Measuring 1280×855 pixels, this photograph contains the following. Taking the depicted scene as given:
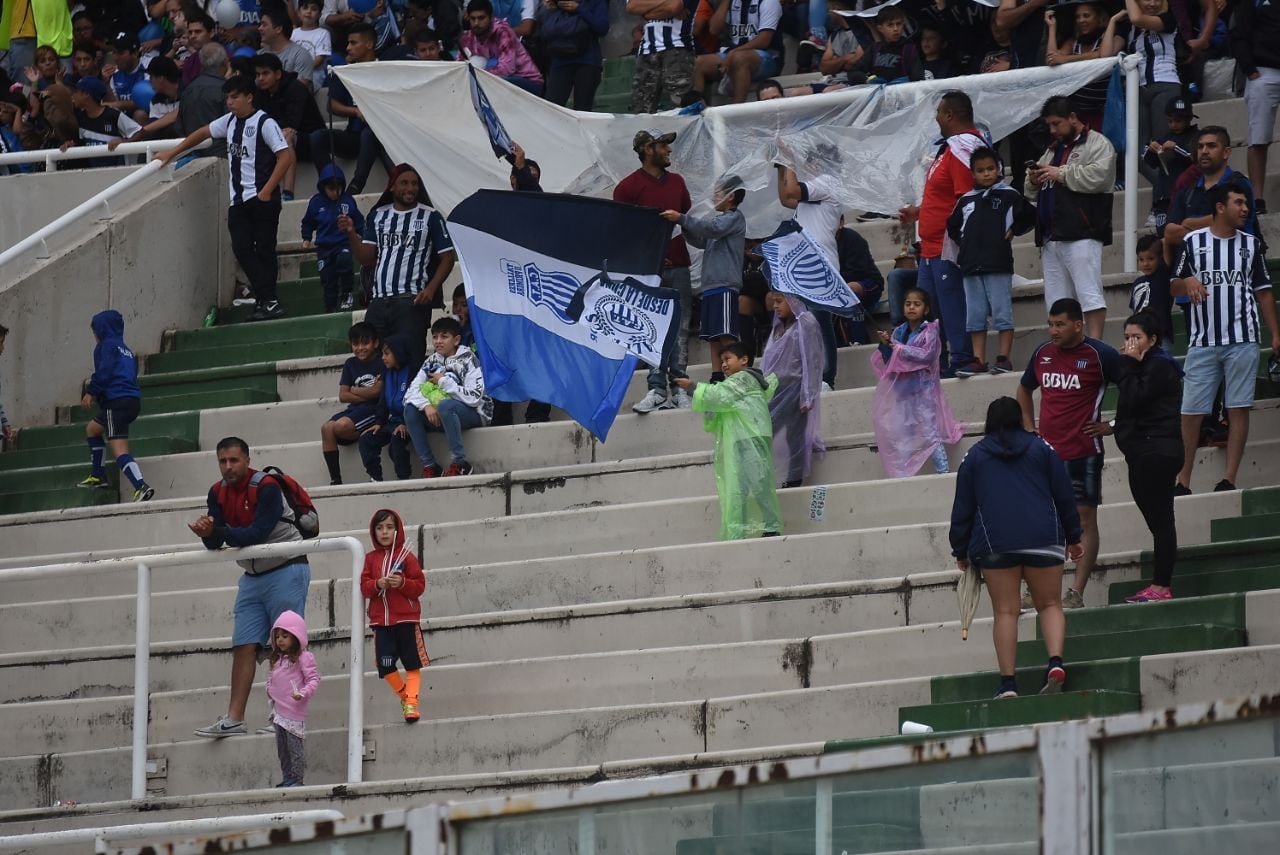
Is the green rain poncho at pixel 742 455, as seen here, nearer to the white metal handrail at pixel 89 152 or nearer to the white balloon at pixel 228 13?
the white metal handrail at pixel 89 152

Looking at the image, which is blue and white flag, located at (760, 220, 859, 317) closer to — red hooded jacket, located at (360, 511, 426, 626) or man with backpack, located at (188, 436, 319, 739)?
red hooded jacket, located at (360, 511, 426, 626)

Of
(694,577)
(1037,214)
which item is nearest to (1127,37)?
(1037,214)

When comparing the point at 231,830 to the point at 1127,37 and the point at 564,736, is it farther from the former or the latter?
the point at 1127,37

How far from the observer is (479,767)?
38.5 ft

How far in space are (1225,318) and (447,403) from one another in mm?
4912

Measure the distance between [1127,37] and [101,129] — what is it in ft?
30.0

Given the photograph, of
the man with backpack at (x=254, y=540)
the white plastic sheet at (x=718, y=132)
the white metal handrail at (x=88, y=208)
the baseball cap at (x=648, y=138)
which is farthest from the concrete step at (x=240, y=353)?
the man with backpack at (x=254, y=540)

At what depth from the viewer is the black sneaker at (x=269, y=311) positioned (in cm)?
1734

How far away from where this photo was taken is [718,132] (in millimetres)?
16062

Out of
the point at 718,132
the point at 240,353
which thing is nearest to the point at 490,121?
the point at 718,132

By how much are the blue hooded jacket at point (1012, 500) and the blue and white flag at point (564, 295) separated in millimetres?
3546

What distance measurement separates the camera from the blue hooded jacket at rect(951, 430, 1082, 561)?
34.1ft

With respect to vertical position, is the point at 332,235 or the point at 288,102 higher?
the point at 288,102

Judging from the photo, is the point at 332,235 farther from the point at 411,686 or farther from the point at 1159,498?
the point at 1159,498
